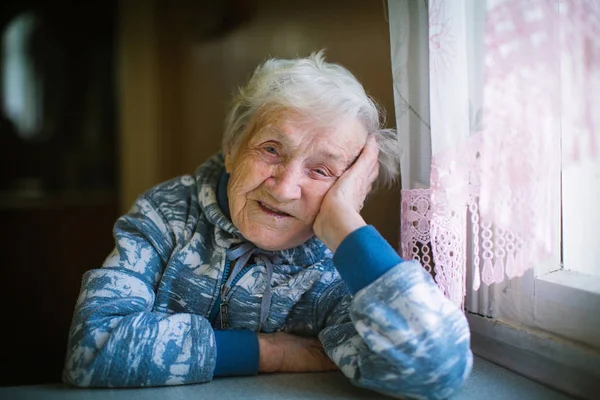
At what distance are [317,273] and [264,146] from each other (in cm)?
30

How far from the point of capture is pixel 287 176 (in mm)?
1091

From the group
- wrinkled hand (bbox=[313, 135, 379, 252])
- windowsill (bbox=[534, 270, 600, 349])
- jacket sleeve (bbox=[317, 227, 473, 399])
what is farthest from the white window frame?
wrinkled hand (bbox=[313, 135, 379, 252])

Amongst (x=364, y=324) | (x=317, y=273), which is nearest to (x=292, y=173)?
(x=317, y=273)

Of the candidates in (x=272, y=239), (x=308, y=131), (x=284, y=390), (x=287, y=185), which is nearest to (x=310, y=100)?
(x=308, y=131)

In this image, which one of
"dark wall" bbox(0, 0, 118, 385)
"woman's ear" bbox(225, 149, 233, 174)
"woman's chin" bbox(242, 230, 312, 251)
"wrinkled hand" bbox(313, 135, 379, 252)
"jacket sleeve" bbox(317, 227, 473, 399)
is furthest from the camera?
"dark wall" bbox(0, 0, 118, 385)

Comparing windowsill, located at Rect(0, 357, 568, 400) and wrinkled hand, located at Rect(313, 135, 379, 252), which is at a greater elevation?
wrinkled hand, located at Rect(313, 135, 379, 252)

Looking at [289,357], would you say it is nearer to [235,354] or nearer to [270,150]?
[235,354]

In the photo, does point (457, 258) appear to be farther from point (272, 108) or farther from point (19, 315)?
point (19, 315)

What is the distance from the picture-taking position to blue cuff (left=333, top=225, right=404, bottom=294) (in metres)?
0.92

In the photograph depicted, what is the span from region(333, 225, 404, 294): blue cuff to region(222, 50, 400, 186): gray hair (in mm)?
268

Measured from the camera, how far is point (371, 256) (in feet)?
3.08

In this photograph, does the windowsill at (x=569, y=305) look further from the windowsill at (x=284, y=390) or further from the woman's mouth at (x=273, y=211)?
the woman's mouth at (x=273, y=211)

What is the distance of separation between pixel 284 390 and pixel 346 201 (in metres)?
0.37

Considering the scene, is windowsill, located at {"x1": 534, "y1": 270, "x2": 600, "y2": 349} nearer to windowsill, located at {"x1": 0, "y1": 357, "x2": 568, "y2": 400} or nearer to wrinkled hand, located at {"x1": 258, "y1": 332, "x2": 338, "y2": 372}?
windowsill, located at {"x1": 0, "y1": 357, "x2": 568, "y2": 400}
